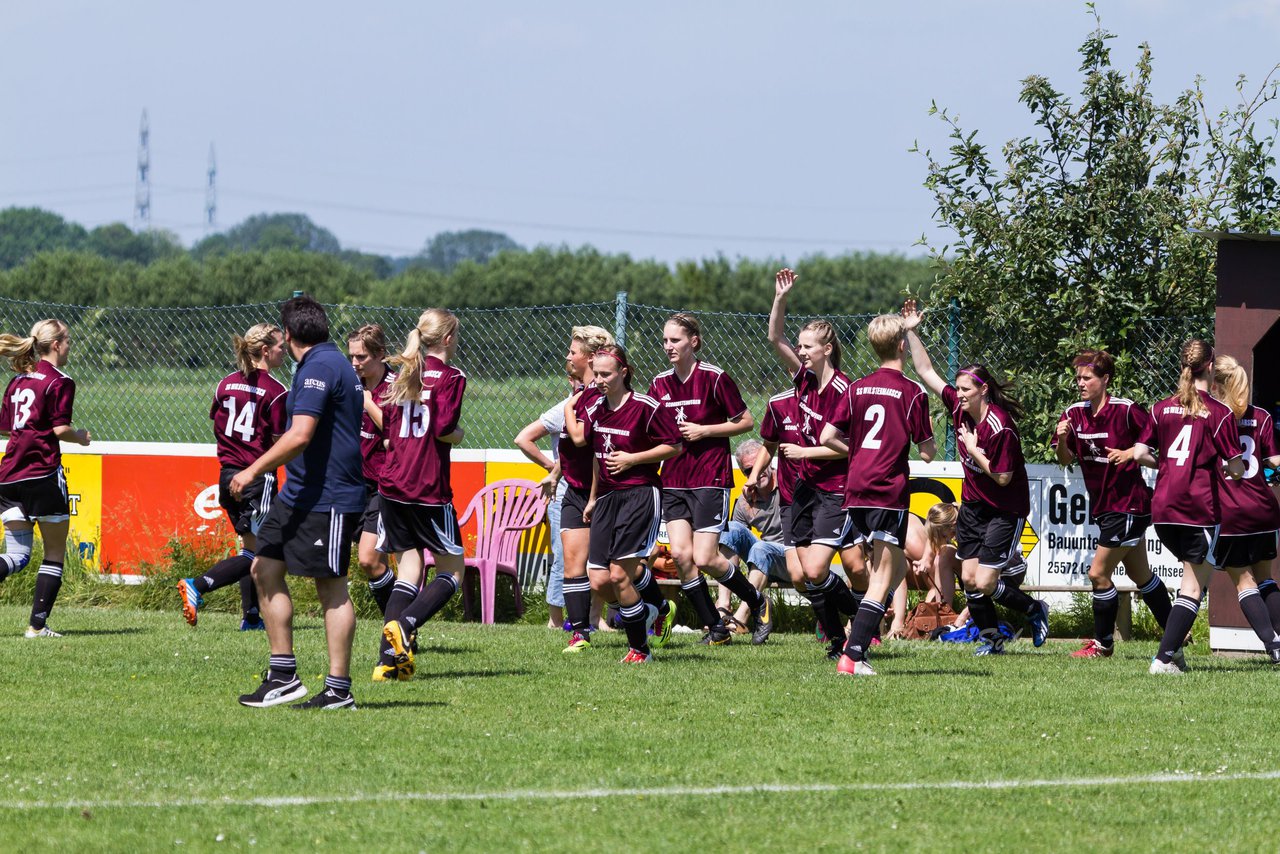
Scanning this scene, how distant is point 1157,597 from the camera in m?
10.8

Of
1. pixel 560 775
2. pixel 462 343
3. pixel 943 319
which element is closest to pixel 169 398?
pixel 462 343

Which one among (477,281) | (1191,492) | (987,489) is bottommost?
(987,489)

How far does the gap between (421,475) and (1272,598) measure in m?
5.16

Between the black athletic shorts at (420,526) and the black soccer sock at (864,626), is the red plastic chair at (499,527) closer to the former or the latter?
the black athletic shorts at (420,526)

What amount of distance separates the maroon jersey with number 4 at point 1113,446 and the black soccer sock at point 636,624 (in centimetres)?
306

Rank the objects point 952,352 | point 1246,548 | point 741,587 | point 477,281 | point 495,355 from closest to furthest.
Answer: point 1246,548
point 741,587
point 952,352
point 495,355
point 477,281

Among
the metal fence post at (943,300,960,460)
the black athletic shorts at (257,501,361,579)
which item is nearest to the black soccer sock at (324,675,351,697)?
the black athletic shorts at (257,501,361,579)

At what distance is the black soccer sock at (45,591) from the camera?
10.8 metres

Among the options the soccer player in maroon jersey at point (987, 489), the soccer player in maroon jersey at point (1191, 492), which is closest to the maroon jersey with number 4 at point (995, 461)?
the soccer player in maroon jersey at point (987, 489)

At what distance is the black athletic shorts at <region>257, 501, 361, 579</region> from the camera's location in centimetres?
751

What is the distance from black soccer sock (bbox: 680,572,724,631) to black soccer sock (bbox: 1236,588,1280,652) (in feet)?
10.8

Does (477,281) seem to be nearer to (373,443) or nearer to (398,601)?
(373,443)

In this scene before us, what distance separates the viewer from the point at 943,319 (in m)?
12.9

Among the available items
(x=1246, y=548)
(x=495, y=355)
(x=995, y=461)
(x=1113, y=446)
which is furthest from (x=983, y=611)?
(x=495, y=355)
